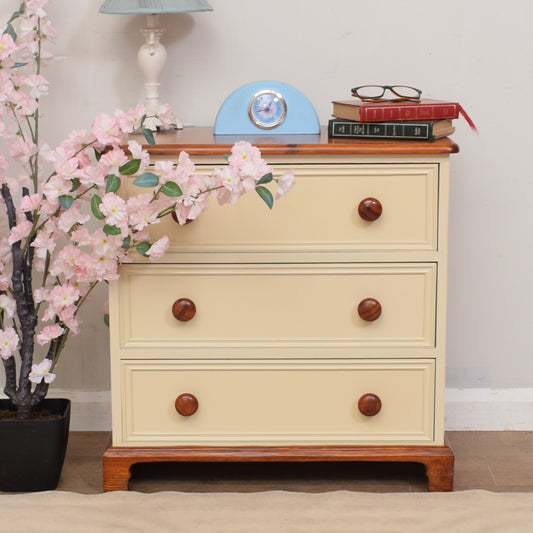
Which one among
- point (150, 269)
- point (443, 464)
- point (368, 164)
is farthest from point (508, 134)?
point (150, 269)

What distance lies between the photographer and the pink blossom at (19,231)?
5.93 feet

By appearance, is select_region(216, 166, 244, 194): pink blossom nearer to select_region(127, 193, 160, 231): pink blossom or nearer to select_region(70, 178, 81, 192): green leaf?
select_region(127, 193, 160, 231): pink blossom

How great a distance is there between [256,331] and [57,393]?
78 centimetres

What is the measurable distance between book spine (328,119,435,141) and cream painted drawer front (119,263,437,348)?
285 mm

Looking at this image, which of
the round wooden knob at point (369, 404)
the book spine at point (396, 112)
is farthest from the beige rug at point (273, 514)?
the book spine at point (396, 112)

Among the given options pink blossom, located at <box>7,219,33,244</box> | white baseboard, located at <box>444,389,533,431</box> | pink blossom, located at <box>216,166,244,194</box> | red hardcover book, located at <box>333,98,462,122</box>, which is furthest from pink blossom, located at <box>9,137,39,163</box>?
white baseboard, located at <box>444,389,533,431</box>

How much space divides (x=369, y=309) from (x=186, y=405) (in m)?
0.47

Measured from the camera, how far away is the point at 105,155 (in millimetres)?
1686

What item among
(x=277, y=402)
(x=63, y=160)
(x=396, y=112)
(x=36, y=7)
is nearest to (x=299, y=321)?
(x=277, y=402)

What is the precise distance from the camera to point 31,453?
6.42 ft

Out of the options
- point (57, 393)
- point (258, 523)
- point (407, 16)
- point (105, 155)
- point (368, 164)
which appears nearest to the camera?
point (258, 523)

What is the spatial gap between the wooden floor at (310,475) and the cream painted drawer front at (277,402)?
17 centimetres

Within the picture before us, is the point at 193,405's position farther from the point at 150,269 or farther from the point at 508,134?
the point at 508,134

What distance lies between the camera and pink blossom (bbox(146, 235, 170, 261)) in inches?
68.7
